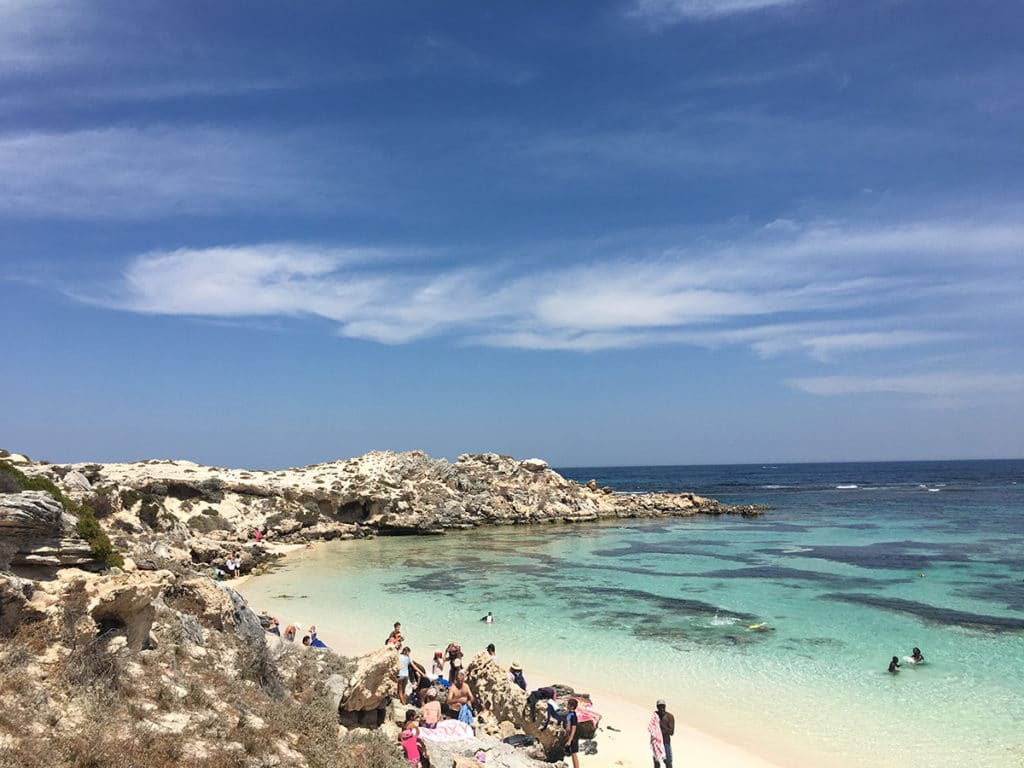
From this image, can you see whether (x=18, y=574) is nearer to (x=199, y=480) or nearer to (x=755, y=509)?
(x=199, y=480)

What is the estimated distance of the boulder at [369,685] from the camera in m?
11.1

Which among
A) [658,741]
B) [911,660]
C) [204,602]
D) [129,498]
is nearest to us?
[658,741]

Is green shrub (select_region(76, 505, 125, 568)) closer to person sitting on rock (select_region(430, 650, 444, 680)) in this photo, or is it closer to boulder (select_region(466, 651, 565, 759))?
boulder (select_region(466, 651, 565, 759))

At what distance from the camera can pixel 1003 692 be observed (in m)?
15.8

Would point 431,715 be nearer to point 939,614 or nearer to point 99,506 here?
point 99,506

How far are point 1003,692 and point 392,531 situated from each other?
43.9 m

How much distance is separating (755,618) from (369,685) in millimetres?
17573

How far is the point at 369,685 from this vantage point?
36.5ft

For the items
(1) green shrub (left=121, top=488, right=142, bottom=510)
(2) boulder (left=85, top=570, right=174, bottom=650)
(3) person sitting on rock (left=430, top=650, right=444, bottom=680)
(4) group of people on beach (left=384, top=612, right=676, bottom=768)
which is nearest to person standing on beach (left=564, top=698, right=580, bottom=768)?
(4) group of people on beach (left=384, top=612, right=676, bottom=768)

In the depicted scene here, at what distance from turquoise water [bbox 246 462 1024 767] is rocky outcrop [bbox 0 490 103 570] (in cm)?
1110

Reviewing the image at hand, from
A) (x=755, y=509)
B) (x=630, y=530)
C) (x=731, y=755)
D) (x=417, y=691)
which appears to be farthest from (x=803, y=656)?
(x=755, y=509)

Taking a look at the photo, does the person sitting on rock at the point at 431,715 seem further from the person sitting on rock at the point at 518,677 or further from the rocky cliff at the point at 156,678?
the person sitting on rock at the point at 518,677

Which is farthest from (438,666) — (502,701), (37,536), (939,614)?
(939,614)

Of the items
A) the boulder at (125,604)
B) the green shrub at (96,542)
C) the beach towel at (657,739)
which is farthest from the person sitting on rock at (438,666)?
the boulder at (125,604)
